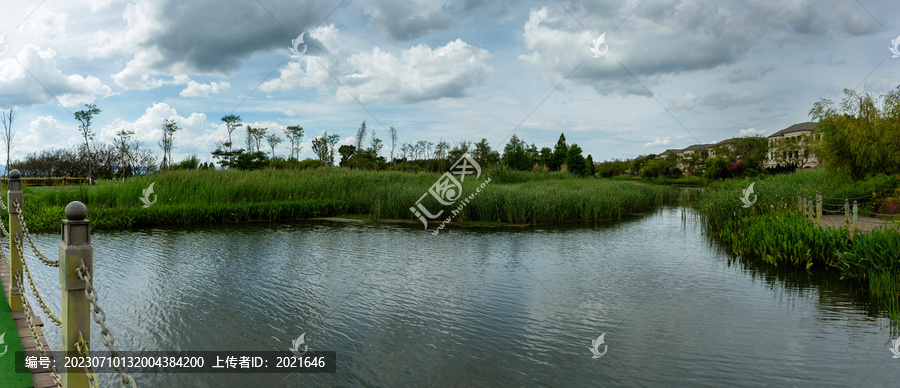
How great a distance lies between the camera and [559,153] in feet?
177

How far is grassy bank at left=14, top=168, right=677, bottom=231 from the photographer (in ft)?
50.4

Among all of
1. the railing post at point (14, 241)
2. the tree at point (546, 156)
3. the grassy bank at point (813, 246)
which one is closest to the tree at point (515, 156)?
the tree at point (546, 156)

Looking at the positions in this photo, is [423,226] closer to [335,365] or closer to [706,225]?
[706,225]

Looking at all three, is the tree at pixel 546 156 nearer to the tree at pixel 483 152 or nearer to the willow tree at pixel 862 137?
the tree at pixel 483 152

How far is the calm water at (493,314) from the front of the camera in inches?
193

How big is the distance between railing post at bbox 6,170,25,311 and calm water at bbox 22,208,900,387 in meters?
0.55

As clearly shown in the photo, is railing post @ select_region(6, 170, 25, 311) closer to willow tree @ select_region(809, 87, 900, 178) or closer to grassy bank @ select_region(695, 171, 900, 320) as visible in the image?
grassy bank @ select_region(695, 171, 900, 320)

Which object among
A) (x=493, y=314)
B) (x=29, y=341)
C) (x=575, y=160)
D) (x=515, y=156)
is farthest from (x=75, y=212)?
(x=575, y=160)

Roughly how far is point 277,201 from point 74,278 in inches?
647

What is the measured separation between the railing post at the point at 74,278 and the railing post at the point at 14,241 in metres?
3.24

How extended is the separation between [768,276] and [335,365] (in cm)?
836

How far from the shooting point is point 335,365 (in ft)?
16.3

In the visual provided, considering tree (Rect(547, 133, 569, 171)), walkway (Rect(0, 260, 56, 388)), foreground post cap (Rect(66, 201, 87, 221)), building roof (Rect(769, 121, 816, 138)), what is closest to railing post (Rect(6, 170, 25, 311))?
walkway (Rect(0, 260, 56, 388))

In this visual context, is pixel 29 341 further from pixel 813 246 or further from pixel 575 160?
pixel 575 160
